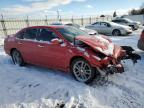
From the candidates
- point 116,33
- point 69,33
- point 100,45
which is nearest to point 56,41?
point 69,33

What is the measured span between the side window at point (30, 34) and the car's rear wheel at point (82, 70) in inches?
73.0

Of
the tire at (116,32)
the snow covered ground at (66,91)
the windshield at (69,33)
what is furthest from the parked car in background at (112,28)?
the windshield at (69,33)

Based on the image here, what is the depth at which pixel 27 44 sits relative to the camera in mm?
6742

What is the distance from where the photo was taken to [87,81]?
5.32 meters

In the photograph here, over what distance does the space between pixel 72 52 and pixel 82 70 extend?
1.73 ft

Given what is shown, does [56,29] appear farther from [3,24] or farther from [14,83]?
[3,24]

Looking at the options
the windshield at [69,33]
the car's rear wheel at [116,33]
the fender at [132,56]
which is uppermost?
the windshield at [69,33]

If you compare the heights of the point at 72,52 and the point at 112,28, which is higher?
the point at 72,52

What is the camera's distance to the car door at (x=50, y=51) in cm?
562

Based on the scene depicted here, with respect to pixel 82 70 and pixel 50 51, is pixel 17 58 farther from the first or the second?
pixel 82 70

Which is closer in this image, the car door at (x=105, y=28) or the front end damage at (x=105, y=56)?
the front end damage at (x=105, y=56)

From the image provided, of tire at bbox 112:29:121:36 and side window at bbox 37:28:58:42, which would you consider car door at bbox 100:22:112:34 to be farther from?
side window at bbox 37:28:58:42

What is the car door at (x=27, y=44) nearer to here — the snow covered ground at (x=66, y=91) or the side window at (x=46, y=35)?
the side window at (x=46, y=35)

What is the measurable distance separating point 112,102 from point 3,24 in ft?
59.3
